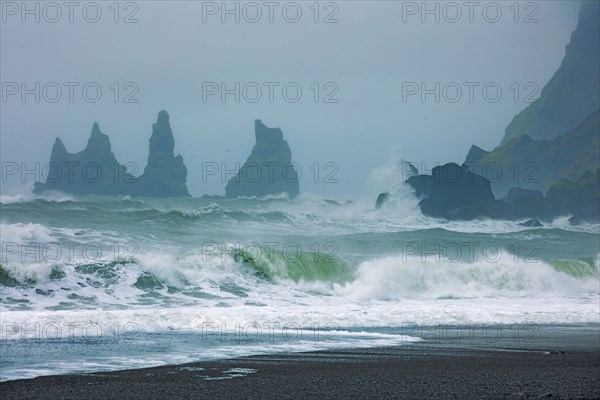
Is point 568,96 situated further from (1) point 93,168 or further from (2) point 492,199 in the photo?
(1) point 93,168

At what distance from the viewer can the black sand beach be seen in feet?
27.3

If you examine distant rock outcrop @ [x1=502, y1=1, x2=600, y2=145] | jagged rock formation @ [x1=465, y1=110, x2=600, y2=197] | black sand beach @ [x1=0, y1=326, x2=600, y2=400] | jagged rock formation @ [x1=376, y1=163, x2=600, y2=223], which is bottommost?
black sand beach @ [x1=0, y1=326, x2=600, y2=400]

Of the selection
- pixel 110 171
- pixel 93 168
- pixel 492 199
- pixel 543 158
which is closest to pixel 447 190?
pixel 492 199

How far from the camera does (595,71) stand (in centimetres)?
7556

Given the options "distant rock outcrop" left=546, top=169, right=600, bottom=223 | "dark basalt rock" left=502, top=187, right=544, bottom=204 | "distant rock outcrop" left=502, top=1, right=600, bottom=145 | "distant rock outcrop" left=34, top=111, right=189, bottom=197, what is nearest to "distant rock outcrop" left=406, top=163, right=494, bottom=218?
"dark basalt rock" left=502, top=187, right=544, bottom=204

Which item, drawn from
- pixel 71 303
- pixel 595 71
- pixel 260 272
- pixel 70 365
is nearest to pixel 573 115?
pixel 595 71

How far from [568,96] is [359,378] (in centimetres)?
6896

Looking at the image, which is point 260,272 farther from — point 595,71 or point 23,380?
point 595,71

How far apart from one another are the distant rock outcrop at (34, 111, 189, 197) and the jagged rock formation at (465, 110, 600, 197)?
24.8 meters

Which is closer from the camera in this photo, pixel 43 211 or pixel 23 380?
pixel 23 380

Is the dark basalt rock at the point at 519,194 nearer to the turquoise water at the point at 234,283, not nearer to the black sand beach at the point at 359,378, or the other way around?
the turquoise water at the point at 234,283

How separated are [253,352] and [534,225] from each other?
48.0 meters

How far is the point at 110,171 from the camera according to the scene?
47.0 meters

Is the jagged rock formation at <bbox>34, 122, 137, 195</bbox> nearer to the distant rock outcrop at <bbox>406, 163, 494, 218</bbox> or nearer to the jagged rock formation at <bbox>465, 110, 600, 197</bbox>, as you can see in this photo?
the distant rock outcrop at <bbox>406, 163, 494, 218</bbox>
